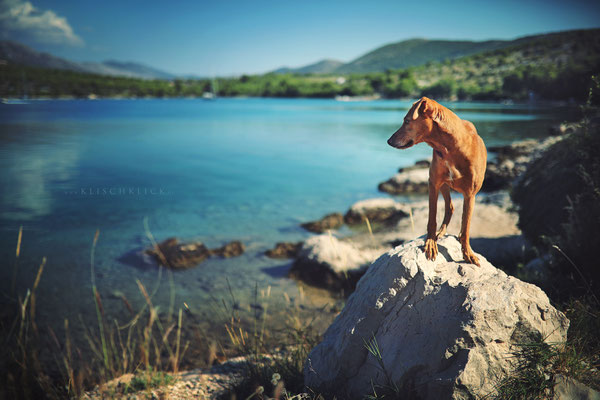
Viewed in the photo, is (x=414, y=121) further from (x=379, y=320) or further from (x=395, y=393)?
(x=395, y=393)

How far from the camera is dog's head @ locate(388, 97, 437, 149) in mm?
2438

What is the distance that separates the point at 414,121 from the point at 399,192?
18776 mm

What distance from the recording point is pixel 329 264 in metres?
9.84

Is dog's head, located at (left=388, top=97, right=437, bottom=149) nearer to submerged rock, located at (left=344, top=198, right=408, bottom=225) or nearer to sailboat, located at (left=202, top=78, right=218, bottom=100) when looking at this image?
submerged rock, located at (left=344, top=198, right=408, bottom=225)

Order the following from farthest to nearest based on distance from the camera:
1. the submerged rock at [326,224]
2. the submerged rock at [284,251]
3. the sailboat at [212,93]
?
1. the sailboat at [212,93]
2. the submerged rock at [326,224]
3. the submerged rock at [284,251]

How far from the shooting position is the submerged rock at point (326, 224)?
14703 mm

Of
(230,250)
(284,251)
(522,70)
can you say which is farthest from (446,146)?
(522,70)

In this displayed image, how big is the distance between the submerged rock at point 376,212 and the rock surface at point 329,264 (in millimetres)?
3887

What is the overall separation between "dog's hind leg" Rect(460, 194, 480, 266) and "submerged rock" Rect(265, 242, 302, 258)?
30.1 ft

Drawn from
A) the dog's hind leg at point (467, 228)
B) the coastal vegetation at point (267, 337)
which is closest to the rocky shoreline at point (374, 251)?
the dog's hind leg at point (467, 228)

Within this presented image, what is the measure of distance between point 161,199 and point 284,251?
11.9 m

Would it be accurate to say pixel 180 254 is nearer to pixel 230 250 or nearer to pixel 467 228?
pixel 230 250

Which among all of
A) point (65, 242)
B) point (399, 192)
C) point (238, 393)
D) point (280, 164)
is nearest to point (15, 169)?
point (65, 242)

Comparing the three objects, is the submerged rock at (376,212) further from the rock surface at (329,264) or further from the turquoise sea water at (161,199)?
the rock surface at (329,264)
